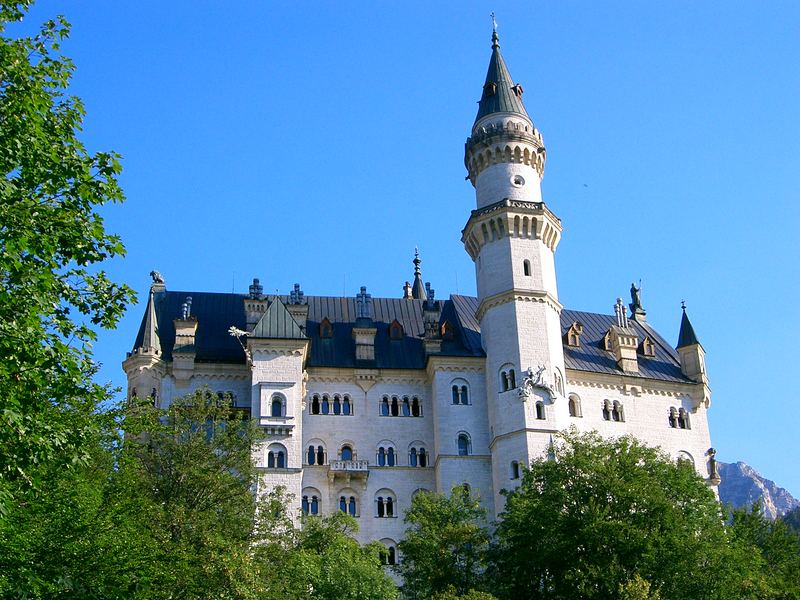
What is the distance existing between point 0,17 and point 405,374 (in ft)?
164

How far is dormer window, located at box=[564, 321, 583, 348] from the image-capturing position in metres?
78.9

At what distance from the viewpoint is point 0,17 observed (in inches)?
1051

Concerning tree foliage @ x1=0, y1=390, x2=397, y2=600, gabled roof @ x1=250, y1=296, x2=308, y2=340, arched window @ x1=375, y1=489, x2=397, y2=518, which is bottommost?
tree foliage @ x1=0, y1=390, x2=397, y2=600

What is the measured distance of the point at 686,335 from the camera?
82.9 m

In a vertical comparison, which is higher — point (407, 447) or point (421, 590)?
point (407, 447)

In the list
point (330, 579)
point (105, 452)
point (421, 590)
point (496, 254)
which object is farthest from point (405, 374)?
point (105, 452)

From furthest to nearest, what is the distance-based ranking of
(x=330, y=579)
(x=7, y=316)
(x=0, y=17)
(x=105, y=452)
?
(x=330, y=579) < (x=105, y=452) < (x=0, y=17) < (x=7, y=316)

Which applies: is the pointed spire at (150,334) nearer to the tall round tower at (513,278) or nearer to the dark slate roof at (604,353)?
the tall round tower at (513,278)

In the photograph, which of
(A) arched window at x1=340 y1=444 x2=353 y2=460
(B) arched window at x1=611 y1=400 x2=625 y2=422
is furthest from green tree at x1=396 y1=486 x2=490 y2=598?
(B) arched window at x1=611 y1=400 x2=625 y2=422

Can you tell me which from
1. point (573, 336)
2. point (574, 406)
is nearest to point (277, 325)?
point (574, 406)

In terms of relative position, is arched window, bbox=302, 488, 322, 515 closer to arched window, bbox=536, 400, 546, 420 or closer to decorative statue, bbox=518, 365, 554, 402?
decorative statue, bbox=518, 365, 554, 402

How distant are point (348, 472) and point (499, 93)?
29.0m

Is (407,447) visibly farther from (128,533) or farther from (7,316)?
(7,316)

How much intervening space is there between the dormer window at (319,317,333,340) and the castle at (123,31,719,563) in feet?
0.45
